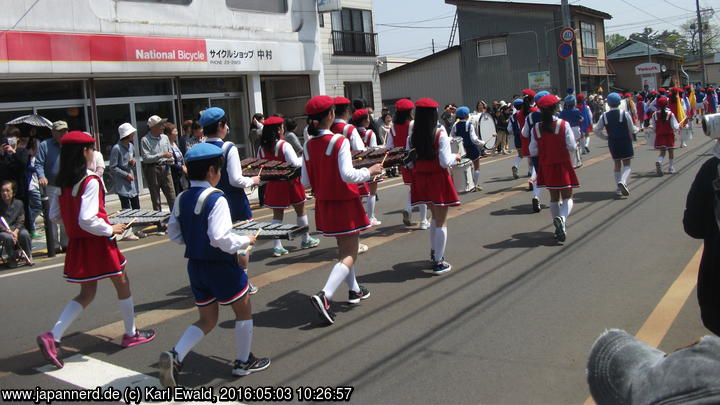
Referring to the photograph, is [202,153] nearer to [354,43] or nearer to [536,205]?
[536,205]

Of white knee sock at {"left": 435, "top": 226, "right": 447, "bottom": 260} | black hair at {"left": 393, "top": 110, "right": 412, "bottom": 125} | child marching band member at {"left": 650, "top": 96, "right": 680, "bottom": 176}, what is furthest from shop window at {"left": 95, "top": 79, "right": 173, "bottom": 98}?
child marching band member at {"left": 650, "top": 96, "right": 680, "bottom": 176}

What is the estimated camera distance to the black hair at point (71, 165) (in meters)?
4.98

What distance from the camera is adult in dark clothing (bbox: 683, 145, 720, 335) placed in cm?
307

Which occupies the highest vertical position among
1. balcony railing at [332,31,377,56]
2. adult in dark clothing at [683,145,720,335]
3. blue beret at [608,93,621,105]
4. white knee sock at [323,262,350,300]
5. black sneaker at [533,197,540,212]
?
balcony railing at [332,31,377,56]

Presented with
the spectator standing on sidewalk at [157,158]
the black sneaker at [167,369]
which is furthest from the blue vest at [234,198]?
the spectator standing on sidewalk at [157,158]

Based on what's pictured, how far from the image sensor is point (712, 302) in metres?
3.08

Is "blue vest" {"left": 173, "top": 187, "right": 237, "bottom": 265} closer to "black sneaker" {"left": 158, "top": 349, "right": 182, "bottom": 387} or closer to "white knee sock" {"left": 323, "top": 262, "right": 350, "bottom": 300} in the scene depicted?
"black sneaker" {"left": 158, "top": 349, "right": 182, "bottom": 387}

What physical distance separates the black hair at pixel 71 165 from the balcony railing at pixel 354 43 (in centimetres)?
2131

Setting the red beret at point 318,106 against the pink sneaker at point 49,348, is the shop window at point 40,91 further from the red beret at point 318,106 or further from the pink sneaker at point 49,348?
the red beret at point 318,106

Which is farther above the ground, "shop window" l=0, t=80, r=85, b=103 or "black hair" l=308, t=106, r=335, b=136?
"shop window" l=0, t=80, r=85, b=103

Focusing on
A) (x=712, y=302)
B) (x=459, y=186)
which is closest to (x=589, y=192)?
(x=459, y=186)

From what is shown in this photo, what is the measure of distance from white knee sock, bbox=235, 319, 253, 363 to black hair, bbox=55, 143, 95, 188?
5.91ft

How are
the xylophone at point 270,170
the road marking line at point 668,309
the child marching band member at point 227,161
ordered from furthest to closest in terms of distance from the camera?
1. the xylophone at point 270,170
2. the child marching band member at point 227,161
3. the road marking line at point 668,309

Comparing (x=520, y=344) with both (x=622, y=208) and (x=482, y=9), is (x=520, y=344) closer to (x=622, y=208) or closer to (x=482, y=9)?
(x=622, y=208)
